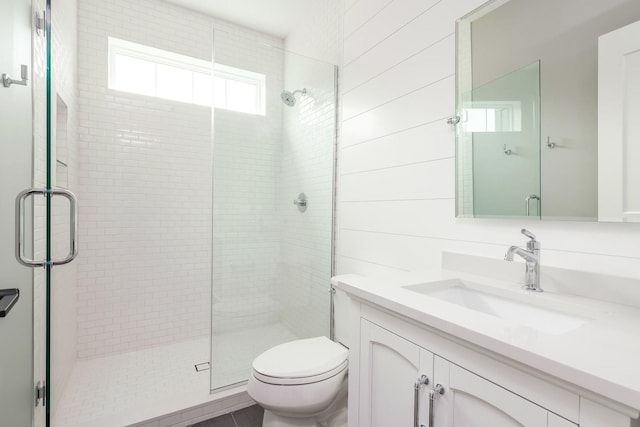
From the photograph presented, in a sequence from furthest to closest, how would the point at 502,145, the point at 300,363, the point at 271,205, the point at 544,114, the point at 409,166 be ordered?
the point at 271,205, the point at 409,166, the point at 300,363, the point at 502,145, the point at 544,114

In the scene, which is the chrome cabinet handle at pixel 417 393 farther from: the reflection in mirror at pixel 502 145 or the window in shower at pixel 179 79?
the window in shower at pixel 179 79

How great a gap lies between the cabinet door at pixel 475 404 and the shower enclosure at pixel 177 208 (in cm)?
145

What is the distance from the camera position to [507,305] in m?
1.00

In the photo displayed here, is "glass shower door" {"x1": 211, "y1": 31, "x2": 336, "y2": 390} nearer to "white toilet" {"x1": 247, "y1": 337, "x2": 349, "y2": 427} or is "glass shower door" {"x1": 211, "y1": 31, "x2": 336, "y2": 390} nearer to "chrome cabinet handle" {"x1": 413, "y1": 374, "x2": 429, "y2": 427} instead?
"white toilet" {"x1": 247, "y1": 337, "x2": 349, "y2": 427}

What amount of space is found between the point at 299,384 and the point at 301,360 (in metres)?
0.14

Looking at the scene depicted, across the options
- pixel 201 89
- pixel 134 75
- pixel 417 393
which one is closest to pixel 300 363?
pixel 417 393

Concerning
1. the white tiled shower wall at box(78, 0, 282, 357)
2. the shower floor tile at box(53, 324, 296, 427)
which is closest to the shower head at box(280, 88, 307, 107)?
the white tiled shower wall at box(78, 0, 282, 357)

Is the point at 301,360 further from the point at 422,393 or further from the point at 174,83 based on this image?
the point at 174,83

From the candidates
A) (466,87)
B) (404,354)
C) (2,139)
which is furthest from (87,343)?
(466,87)

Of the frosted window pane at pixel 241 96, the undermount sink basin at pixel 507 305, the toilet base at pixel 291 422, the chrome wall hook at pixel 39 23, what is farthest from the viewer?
the frosted window pane at pixel 241 96

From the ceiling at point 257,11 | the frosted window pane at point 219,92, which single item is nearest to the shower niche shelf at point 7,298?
the frosted window pane at point 219,92

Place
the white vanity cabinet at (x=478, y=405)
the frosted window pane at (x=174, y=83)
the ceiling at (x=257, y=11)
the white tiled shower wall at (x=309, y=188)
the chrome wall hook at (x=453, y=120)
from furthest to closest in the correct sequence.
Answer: the frosted window pane at (x=174, y=83) → the ceiling at (x=257, y=11) → the white tiled shower wall at (x=309, y=188) → the chrome wall hook at (x=453, y=120) → the white vanity cabinet at (x=478, y=405)

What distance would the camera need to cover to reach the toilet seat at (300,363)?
133 cm

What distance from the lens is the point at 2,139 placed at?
91 cm
